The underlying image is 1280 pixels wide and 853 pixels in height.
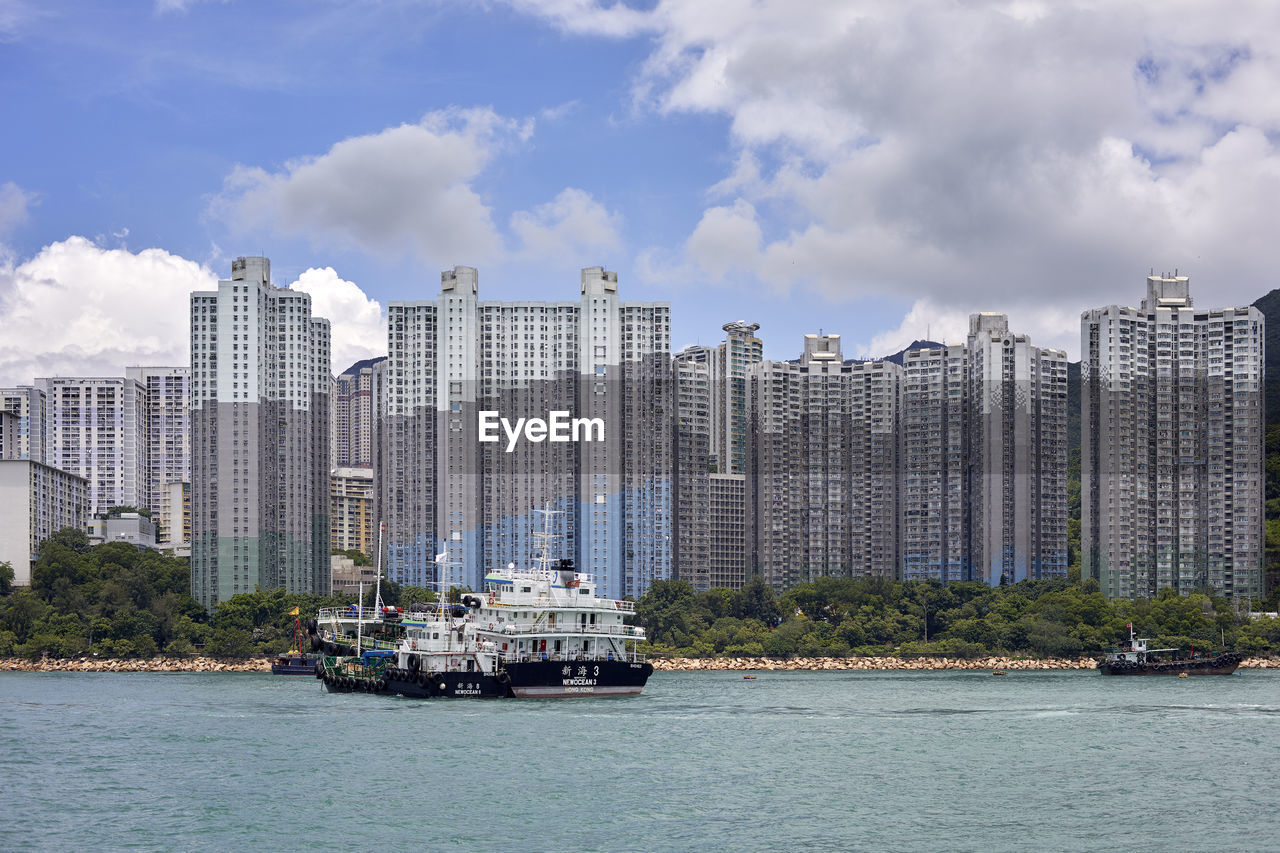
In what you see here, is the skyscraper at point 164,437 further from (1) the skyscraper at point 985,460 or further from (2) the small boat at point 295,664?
(1) the skyscraper at point 985,460

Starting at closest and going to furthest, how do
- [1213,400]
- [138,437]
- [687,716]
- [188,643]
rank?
1. [687,716]
2. [188,643]
3. [1213,400]
4. [138,437]

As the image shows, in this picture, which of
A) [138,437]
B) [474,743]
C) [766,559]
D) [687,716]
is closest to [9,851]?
[474,743]

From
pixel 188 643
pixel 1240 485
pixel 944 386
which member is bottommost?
pixel 188 643

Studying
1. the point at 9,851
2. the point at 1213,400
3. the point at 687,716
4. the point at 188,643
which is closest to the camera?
the point at 9,851

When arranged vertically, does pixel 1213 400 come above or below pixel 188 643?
above

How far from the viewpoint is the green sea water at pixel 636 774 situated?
101ft

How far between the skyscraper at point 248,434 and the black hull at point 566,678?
48.4 metres

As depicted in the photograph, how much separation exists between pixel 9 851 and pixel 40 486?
3660 inches

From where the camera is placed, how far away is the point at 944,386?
355ft

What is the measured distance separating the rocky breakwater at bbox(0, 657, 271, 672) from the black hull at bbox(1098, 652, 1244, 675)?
51.7 metres

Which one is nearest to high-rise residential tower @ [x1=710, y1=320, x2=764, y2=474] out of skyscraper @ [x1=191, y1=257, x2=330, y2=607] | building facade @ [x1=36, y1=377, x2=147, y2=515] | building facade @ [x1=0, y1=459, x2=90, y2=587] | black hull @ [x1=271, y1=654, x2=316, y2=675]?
skyscraper @ [x1=191, y1=257, x2=330, y2=607]

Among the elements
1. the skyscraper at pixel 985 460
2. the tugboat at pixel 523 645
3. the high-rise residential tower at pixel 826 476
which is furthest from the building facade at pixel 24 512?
the skyscraper at pixel 985 460

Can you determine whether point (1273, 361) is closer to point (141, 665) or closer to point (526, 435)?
point (526, 435)

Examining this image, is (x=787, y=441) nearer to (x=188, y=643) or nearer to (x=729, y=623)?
(x=729, y=623)
